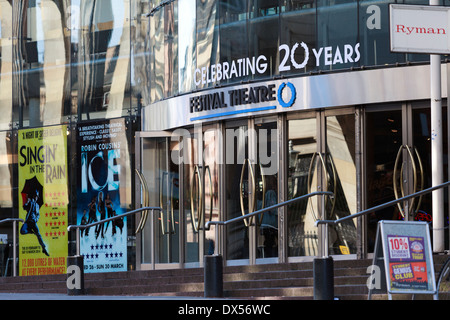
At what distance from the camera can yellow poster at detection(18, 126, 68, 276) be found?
24.7m

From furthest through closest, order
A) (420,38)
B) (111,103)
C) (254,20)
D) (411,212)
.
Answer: (111,103) → (254,20) → (411,212) → (420,38)

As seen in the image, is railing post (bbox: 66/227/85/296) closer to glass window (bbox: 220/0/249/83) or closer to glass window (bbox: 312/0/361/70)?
glass window (bbox: 220/0/249/83)

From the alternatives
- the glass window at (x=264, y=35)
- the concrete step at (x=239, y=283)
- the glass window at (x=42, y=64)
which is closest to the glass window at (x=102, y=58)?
the glass window at (x=42, y=64)

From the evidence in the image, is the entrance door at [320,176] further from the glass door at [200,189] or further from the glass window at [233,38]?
the glass door at [200,189]

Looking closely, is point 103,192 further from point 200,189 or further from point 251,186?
point 251,186

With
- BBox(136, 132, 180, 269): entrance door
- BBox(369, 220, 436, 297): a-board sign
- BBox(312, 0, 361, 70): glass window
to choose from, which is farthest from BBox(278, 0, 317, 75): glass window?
BBox(369, 220, 436, 297): a-board sign

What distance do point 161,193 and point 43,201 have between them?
4.60 meters

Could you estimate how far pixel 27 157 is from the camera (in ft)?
83.0

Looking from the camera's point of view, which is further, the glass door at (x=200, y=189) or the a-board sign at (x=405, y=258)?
the glass door at (x=200, y=189)

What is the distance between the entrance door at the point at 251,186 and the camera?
1908cm

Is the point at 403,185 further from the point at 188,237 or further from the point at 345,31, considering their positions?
the point at 188,237

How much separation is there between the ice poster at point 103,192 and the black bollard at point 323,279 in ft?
34.3

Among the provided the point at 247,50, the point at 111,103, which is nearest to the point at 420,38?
the point at 247,50

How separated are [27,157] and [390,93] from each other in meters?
10.7
